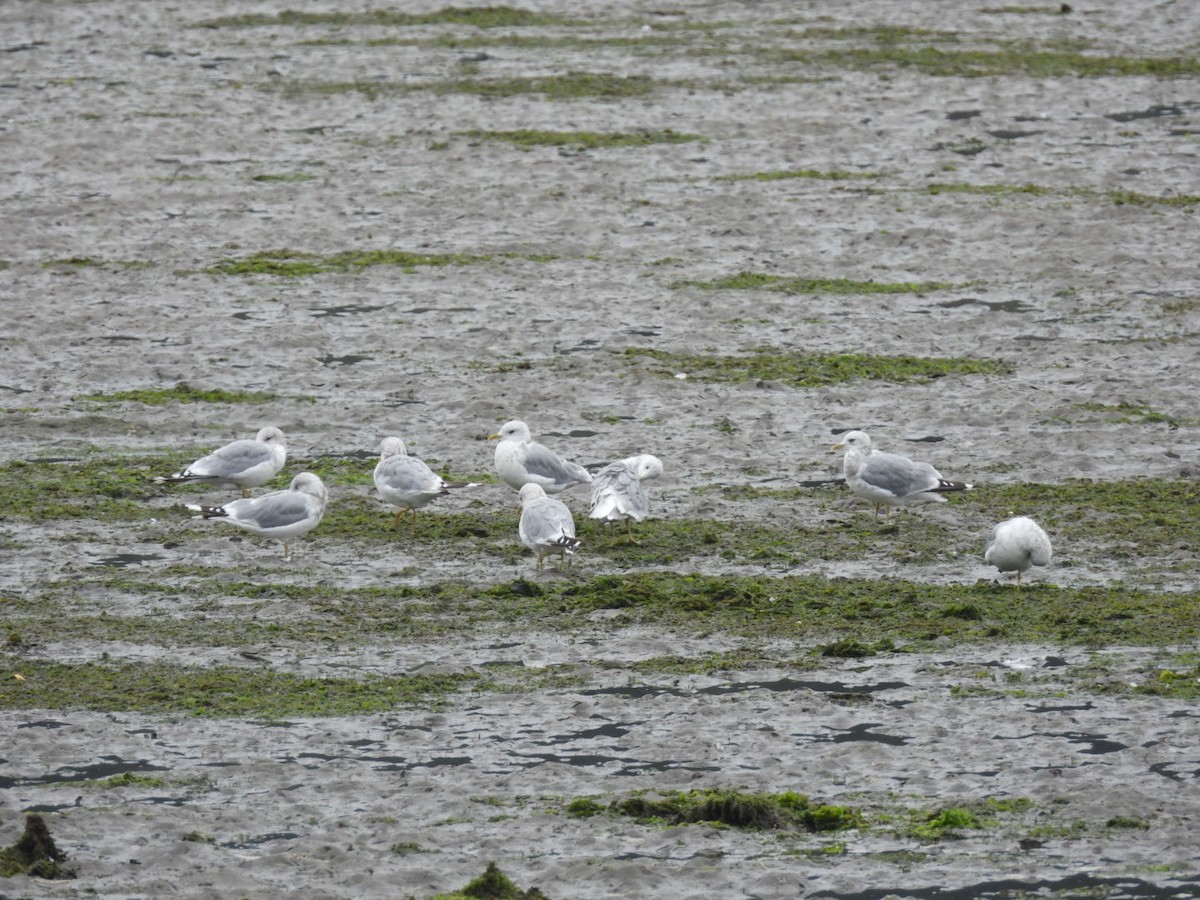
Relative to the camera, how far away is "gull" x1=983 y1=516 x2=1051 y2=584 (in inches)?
455

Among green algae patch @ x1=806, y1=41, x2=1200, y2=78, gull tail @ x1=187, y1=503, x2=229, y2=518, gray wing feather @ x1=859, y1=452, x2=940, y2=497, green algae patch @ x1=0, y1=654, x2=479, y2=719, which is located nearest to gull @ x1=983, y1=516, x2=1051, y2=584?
gray wing feather @ x1=859, y1=452, x2=940, y2=497

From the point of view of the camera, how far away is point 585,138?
23.4 m

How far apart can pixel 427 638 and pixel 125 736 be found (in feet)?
6.78

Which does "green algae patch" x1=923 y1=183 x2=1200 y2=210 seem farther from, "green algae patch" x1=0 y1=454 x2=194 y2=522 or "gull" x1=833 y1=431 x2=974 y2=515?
"green algae patch" x1=0 y1=454 x2=194 y2=522

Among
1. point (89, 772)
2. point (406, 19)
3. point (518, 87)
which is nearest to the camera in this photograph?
point (89, 772)

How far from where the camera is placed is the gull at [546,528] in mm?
12117

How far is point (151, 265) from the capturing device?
19.3 metres

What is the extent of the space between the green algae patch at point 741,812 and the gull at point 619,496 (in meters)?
4.02

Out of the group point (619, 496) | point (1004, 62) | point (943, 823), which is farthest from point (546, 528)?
point (1004, 62)

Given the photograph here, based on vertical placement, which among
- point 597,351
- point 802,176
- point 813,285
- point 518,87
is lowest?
point 597,351

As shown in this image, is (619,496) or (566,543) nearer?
(566,543)

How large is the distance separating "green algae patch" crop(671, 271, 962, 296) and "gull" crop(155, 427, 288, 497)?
6.36 meters

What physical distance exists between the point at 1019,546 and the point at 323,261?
999cm

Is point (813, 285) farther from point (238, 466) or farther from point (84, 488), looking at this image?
point (84, 488)
